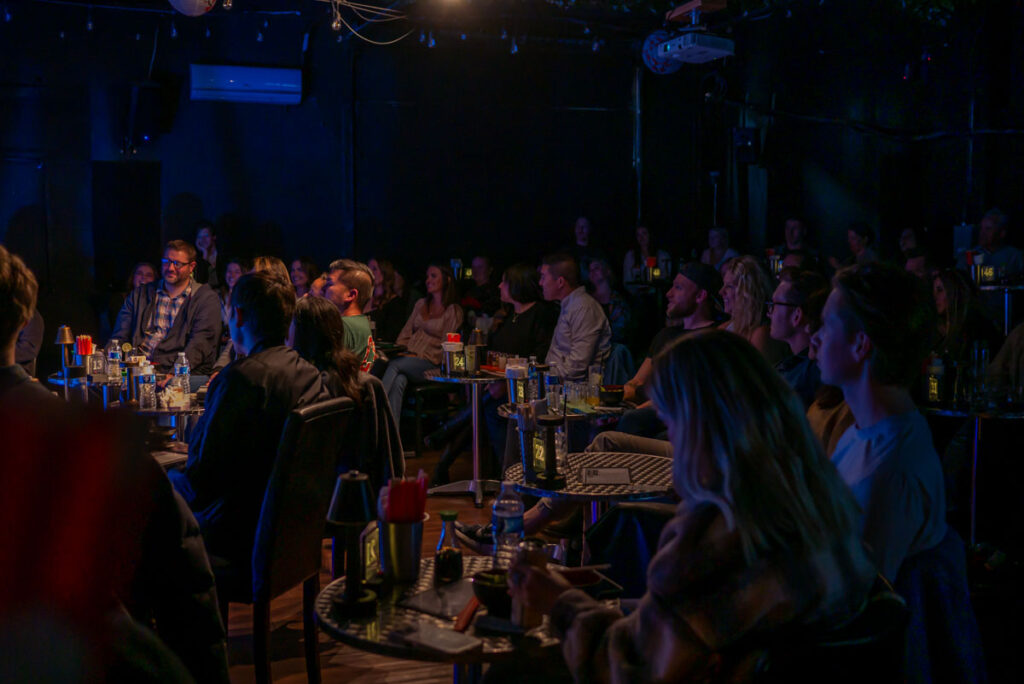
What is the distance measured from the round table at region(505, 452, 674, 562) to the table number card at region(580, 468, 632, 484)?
19 mm

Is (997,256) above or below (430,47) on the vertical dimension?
below

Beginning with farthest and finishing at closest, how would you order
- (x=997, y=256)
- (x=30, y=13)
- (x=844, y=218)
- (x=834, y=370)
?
(x=844, y=218) < (x=30, y=13) < (x=997, y=256) < (x=834, y=370)

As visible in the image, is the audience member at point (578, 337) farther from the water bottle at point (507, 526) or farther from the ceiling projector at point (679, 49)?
the ceiling projector at point (679, 49)

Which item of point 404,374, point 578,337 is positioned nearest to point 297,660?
point 578,337

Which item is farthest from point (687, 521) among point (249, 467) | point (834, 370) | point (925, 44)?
point (925, 44)

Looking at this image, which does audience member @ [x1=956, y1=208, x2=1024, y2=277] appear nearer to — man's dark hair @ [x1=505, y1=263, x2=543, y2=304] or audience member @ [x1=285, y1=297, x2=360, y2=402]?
man's dark hair @ [x1=505, y1=263, x2=543, y2=304]

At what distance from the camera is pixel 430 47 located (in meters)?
9.62

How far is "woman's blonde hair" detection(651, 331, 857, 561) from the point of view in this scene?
60.9 inches

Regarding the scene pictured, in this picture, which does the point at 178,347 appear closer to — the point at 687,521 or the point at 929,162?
the point at 687,521

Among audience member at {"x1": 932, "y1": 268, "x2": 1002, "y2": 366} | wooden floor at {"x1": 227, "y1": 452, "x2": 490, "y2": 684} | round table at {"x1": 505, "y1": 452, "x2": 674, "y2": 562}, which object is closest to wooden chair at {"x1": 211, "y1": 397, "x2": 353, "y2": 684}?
wooden floor at {"x1": 227, "y1": 452, "x2": 490, "y2": 684}

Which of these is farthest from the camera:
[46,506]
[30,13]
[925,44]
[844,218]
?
[844,218]

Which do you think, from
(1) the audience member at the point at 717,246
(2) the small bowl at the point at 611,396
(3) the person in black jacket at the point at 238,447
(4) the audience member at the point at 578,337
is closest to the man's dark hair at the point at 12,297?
(3) the person in black jacket at the point at 238,447

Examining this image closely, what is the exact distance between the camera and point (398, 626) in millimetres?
1960

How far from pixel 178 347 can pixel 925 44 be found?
839 cm
